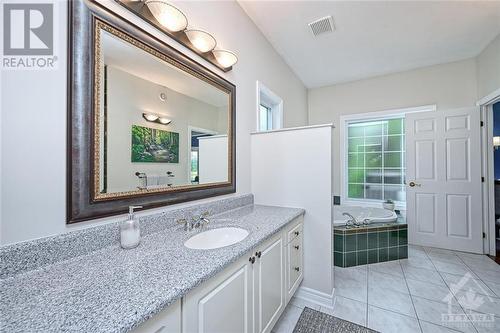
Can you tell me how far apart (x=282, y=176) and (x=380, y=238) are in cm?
158

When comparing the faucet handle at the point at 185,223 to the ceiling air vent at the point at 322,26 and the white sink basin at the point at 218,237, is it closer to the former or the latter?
the white sink basin at the point at 218,237

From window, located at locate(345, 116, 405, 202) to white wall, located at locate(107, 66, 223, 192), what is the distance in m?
3.37

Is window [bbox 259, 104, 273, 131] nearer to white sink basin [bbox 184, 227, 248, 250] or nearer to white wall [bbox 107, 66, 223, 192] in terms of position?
white wall [bbox 107, 66, 223, 192]

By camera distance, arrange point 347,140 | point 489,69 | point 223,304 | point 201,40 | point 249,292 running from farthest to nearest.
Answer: point 347,140
point 489,69
point 201,40
point 249,292
point 223,304

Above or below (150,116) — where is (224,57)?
above

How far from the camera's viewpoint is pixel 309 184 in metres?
1.85

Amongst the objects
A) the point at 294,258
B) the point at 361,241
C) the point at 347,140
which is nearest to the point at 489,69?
the point at 347,140

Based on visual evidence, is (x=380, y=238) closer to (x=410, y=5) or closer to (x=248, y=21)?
(x=410, y=5)

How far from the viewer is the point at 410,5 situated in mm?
2020

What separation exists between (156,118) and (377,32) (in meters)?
2.71

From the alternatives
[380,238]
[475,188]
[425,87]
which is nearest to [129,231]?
[380,238]

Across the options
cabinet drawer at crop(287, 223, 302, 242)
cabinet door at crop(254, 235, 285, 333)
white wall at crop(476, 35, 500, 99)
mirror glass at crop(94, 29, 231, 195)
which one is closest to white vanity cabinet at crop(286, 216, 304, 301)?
cabinet drawer at crop(287, 223, 302, 242)

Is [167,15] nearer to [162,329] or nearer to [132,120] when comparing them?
[132,120]

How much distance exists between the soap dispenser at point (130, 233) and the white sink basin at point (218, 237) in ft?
1.10
